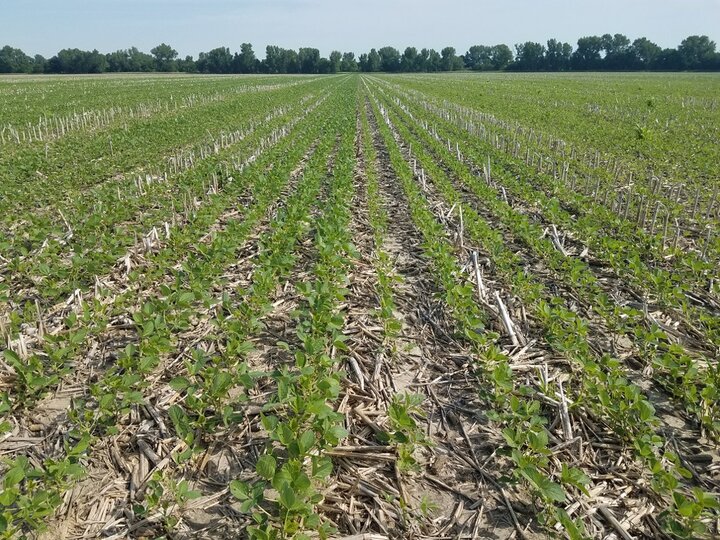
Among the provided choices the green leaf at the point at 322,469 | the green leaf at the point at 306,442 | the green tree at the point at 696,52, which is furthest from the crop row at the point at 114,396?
the green tree at the point at 696,52

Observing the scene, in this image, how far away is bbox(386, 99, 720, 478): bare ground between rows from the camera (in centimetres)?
334

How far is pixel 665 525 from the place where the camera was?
2764 millimetres

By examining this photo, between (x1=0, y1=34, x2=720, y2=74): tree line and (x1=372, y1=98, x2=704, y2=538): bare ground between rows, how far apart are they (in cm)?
12161

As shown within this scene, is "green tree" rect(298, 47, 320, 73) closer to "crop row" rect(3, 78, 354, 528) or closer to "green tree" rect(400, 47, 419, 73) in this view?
"green tree" rect(400, 47, 419, 73)

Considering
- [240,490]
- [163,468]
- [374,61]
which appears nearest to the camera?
[240,490]

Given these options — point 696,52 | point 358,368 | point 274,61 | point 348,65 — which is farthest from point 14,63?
point 696,52

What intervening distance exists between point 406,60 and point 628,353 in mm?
145647

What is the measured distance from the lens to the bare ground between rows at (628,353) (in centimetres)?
334

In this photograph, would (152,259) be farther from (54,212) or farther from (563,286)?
(563,286)

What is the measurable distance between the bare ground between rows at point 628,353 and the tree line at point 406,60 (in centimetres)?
11910

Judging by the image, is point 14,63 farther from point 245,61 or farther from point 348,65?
point 348,65

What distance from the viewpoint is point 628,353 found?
4.53 m

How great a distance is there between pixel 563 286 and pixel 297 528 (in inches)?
181

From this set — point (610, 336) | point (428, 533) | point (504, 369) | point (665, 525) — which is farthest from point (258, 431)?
point (610, 336)
